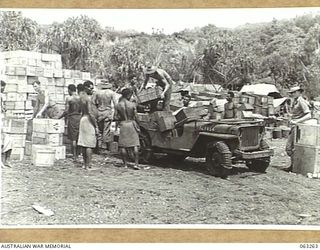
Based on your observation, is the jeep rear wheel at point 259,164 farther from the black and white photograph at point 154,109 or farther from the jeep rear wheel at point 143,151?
the jeep rear wheel at point 143,151

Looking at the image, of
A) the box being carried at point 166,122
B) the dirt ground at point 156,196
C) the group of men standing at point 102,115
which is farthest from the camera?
the box being carried at point 166,122

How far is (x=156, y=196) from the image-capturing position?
3.66 metres

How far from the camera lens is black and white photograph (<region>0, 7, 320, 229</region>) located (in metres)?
3.64

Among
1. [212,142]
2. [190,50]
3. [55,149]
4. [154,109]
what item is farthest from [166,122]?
[55,149]

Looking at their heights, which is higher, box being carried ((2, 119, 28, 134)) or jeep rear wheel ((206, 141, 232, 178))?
box being carried ((2, 119, 28, 134))

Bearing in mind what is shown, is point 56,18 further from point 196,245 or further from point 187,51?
point 196,245

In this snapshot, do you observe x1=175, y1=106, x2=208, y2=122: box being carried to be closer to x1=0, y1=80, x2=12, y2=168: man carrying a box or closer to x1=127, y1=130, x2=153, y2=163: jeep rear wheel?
x1=127, y1=130, x2=153, y2=163: jeep rear wheel

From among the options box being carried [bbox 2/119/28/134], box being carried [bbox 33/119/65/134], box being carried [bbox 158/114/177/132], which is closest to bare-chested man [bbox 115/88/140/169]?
box being carried [bbox 158/114/177/132]

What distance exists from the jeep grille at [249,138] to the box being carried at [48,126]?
2.33 feet

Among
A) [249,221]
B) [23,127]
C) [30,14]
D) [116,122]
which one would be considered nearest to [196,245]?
[249,221]

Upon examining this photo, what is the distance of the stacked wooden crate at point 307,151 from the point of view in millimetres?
3742

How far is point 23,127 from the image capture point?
3730 millimetres

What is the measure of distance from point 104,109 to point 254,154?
2.02ft

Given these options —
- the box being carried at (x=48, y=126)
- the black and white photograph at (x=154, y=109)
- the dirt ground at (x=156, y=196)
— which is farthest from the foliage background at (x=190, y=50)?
the dirt ground at (x=156, y=196)
